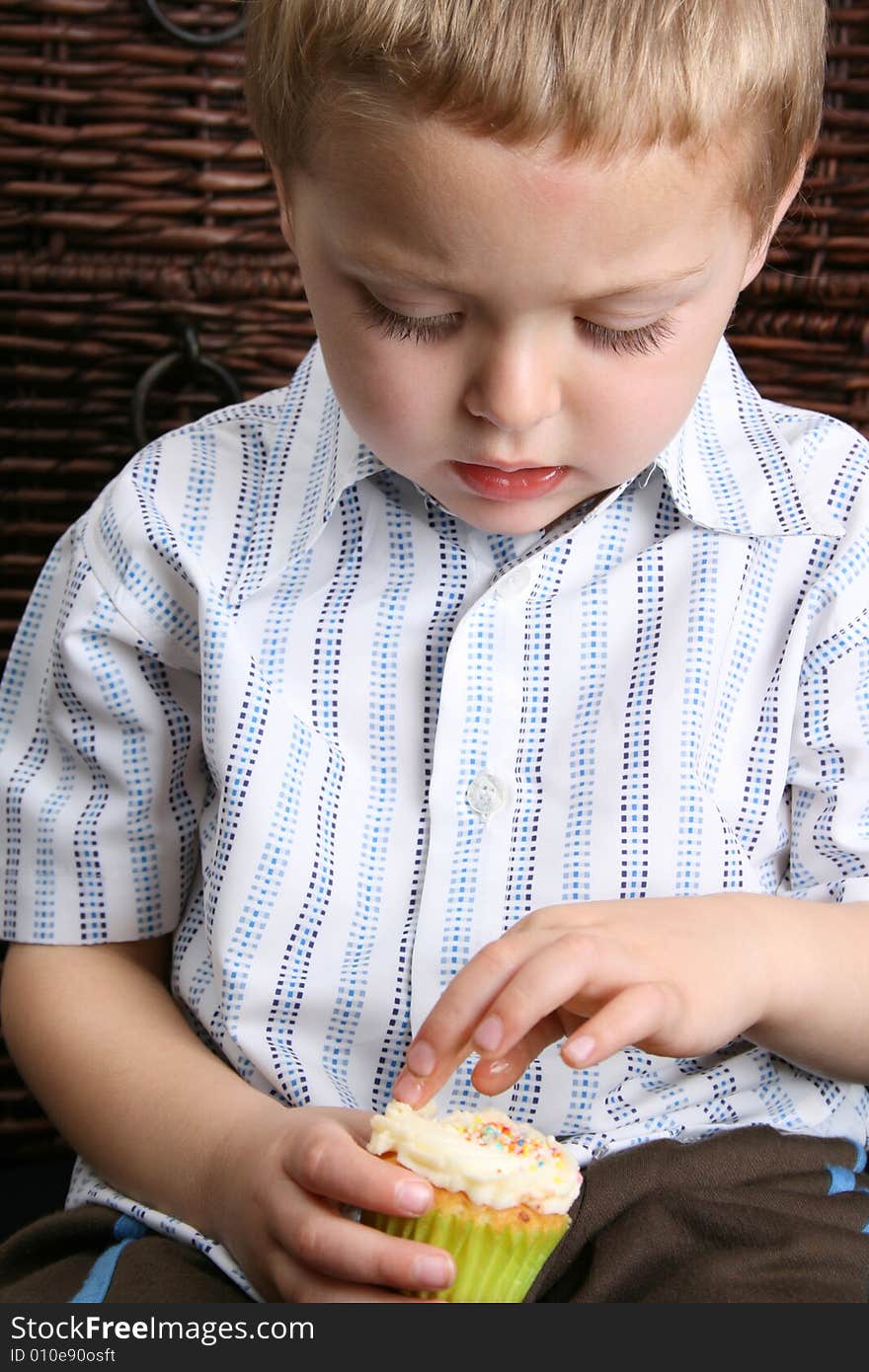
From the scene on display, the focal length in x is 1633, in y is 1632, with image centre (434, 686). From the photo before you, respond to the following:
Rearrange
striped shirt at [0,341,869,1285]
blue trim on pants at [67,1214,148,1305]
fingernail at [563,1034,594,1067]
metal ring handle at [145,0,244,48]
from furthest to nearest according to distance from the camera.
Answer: metal ring handle at [145,0,244,48] → striped shirt at [0,341,869,1285] → blue trim on pants at [67,1214,148,1305] → fingernail at [563,1034,594,1067]

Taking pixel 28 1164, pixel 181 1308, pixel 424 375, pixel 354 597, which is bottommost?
pixel 28 1164

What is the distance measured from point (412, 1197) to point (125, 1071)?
0.27 meters

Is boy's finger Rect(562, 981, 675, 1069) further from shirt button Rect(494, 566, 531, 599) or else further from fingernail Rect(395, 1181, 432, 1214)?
shirt button Rect(494, 566, 531, 599)

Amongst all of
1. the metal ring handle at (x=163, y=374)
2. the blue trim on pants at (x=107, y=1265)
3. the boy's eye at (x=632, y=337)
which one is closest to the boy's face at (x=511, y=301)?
the boy's eye at (x=632, y=337)

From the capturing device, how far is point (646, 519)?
95 cm

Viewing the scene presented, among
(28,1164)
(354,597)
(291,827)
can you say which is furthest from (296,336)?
(28,1164)

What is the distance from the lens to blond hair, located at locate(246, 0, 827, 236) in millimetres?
693

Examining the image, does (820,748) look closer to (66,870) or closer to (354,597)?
(354,597)

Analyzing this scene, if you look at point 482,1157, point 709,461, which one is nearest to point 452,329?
point 709,461

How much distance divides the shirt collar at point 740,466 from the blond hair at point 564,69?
194 millimetres

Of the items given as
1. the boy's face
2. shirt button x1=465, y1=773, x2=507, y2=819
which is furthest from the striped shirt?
the boy's face

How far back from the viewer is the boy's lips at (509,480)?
2.68ft

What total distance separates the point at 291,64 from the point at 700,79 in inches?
7.8

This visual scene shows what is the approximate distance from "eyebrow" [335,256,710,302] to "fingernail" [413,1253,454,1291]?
42 centimetres
